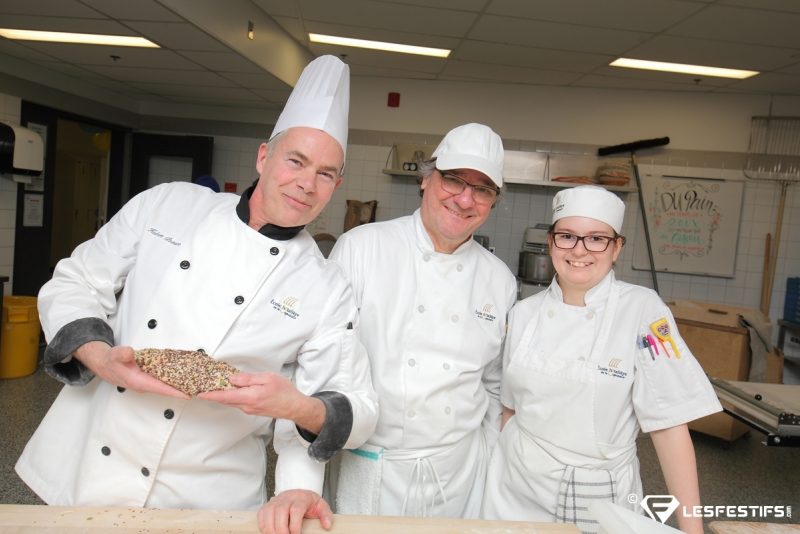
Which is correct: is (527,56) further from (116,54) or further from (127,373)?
(127,373)

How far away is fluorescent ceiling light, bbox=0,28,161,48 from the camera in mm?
3680

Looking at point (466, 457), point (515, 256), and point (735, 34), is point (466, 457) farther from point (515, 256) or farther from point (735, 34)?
point (515, 256)

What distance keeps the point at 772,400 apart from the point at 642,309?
2.04 m

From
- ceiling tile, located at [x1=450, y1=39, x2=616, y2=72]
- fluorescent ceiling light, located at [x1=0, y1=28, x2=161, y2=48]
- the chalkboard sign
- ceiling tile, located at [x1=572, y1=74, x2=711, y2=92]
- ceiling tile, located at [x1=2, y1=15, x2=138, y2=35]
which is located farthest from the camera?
the chalkboard sign

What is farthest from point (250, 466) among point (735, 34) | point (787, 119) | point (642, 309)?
point (787, 119)

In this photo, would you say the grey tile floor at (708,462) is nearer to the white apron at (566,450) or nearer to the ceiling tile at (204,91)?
the white apron at (566,450)

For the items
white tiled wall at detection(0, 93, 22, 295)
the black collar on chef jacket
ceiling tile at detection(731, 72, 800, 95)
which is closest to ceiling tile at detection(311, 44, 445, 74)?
white tiled wall at detection(0, 93, 22, 295)

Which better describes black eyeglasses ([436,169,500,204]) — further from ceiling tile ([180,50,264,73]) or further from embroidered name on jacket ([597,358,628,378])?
ceiling tile ([180,50,264,73])

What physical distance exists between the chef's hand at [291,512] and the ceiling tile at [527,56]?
3.87 metres

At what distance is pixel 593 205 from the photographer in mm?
1439

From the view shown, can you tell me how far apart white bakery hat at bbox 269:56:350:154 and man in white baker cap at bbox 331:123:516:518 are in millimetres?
369

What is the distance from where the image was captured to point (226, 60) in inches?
156

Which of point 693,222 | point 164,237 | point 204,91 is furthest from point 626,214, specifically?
point 164,237

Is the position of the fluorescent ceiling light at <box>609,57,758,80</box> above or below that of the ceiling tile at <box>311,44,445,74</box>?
above
